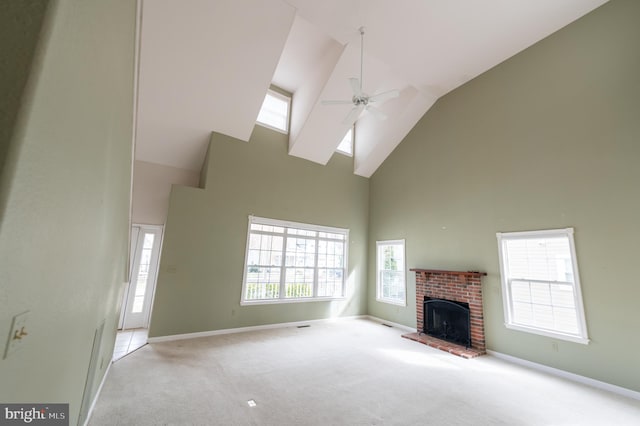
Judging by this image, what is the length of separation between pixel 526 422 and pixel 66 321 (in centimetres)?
398

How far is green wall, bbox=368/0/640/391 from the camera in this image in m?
3.55

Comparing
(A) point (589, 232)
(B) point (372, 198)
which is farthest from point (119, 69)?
(B) point (372, 198)

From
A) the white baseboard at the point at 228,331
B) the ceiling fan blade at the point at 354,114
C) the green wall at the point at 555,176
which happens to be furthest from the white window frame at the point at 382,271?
the ceiling fan blade at the point at 354,114

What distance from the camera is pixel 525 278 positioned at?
14.6 feet

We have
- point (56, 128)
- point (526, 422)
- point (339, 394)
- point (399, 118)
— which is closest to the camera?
point (56, 128)

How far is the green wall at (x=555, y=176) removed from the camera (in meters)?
3.55

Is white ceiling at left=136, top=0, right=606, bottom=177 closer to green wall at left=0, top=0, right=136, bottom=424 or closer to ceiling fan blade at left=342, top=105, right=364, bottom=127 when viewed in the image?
ceiling fan blade at left=342, top=105, right=364, bottom=127

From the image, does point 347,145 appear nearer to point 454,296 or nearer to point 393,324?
point 454,296

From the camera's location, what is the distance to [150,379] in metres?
3.29

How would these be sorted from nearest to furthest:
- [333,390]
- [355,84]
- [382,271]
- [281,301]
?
1. [333,390]
2. [355,84]
3. [281,301]
4. [382,271]

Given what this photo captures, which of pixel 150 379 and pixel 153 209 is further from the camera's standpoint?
pixel 153 209

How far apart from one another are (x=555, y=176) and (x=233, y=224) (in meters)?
5.99

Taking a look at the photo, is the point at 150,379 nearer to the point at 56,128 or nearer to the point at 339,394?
the point at 339,394

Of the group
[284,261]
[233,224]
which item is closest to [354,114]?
[233,224]
